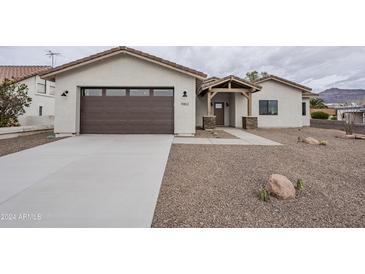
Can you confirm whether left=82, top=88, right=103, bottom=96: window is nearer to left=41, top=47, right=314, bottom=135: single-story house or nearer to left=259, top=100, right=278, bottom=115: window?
left=41, top=47, right=314, bottom=135: single-story house

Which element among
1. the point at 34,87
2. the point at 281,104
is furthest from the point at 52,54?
the point at 281,104

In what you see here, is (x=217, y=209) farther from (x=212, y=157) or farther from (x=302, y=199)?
(x=212, y=157)

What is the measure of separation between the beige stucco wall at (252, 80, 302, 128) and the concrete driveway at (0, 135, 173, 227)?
1340cm

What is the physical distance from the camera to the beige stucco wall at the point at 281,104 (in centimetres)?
1703

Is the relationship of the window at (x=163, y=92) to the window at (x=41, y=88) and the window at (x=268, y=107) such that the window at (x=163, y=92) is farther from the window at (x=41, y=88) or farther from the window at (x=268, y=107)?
the window at (x=41, y=88)

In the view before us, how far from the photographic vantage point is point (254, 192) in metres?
3.60

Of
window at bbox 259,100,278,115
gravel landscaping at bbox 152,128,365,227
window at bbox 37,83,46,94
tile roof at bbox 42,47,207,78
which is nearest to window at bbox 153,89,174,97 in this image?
tile roof at bbox 42,47,207,78

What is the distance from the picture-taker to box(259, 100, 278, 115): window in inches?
672

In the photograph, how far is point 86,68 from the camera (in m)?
10.4

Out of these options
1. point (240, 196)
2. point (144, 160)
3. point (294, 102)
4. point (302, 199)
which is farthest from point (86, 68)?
point (294, 102)

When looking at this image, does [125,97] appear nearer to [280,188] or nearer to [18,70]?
[280,188]

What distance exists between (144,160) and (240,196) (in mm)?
2938

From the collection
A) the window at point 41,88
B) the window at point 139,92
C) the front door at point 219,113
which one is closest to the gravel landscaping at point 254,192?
the window at point 139,92

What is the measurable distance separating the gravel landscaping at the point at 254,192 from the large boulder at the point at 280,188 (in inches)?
4.6
